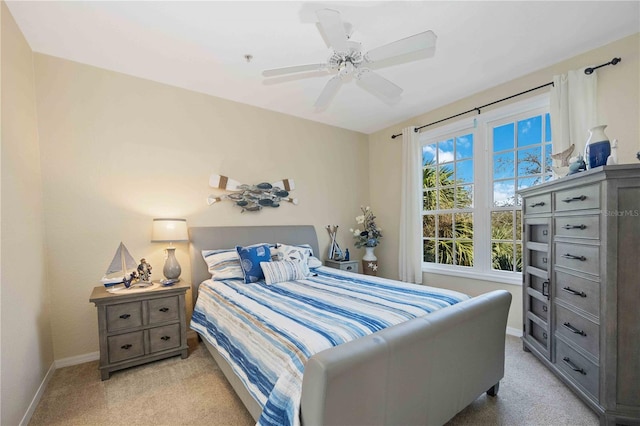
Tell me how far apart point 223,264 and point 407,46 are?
2445 millimetres

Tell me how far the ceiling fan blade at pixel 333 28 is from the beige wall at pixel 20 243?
2.04m

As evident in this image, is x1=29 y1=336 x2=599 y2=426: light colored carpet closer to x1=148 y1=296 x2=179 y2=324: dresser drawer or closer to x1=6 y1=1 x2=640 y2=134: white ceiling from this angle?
x1=148 y1=296 x2=179 y2=324: dresser drawer

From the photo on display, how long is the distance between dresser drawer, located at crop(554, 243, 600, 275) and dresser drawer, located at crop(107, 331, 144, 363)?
3368 millimetres

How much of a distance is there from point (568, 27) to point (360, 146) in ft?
9.17

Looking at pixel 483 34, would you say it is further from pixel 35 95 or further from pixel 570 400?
pixel 35 95

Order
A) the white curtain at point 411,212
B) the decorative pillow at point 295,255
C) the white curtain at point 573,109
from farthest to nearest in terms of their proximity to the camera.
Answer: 1. the white curtain at point 411,212
2. the decorative pillow at point 295,255
3. the white curtain at point 573,109

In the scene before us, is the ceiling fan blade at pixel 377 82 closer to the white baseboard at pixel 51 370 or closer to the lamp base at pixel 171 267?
the lamp base at pixel 171 267

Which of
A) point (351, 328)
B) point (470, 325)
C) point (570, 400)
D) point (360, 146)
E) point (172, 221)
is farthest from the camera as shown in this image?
point (360, 146)

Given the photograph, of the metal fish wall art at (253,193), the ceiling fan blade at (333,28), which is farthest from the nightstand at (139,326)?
the ceiling fan blade at (333,28)

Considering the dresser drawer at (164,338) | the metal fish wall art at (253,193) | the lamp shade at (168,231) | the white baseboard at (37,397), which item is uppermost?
the metal fish wall art at (253,193)

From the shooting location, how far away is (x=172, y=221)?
2734 mm

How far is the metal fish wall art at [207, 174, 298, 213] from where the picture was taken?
3.25m

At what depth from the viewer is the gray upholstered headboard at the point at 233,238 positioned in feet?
9.78

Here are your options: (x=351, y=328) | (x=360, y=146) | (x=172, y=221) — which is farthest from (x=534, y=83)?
(x=172, y=221)
